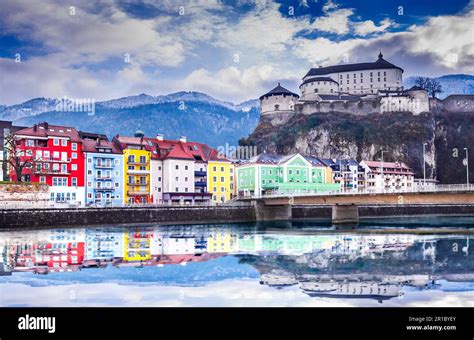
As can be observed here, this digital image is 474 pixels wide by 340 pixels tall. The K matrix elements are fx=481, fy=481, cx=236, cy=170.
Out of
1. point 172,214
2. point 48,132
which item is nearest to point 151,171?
point 172,214

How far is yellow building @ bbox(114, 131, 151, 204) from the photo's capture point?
1467 inches

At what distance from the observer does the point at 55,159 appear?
33188 millimetres

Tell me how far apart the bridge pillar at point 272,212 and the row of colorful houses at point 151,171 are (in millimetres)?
1869

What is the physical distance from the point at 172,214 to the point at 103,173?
299 inches

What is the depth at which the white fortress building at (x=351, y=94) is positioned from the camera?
67062 mm

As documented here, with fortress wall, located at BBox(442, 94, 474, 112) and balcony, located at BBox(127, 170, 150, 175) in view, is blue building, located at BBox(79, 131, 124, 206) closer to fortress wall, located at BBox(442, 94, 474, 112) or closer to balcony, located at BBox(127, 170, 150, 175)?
balcony, located at BBox(127, 170, 150, 175)

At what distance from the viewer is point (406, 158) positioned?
60594 millimetres

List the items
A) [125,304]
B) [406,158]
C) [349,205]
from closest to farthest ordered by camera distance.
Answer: [125,304] < [349,205] < [406,158]

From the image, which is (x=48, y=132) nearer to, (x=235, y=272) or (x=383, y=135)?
(x=235, y=272)

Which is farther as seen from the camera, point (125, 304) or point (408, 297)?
point (408, 297)
